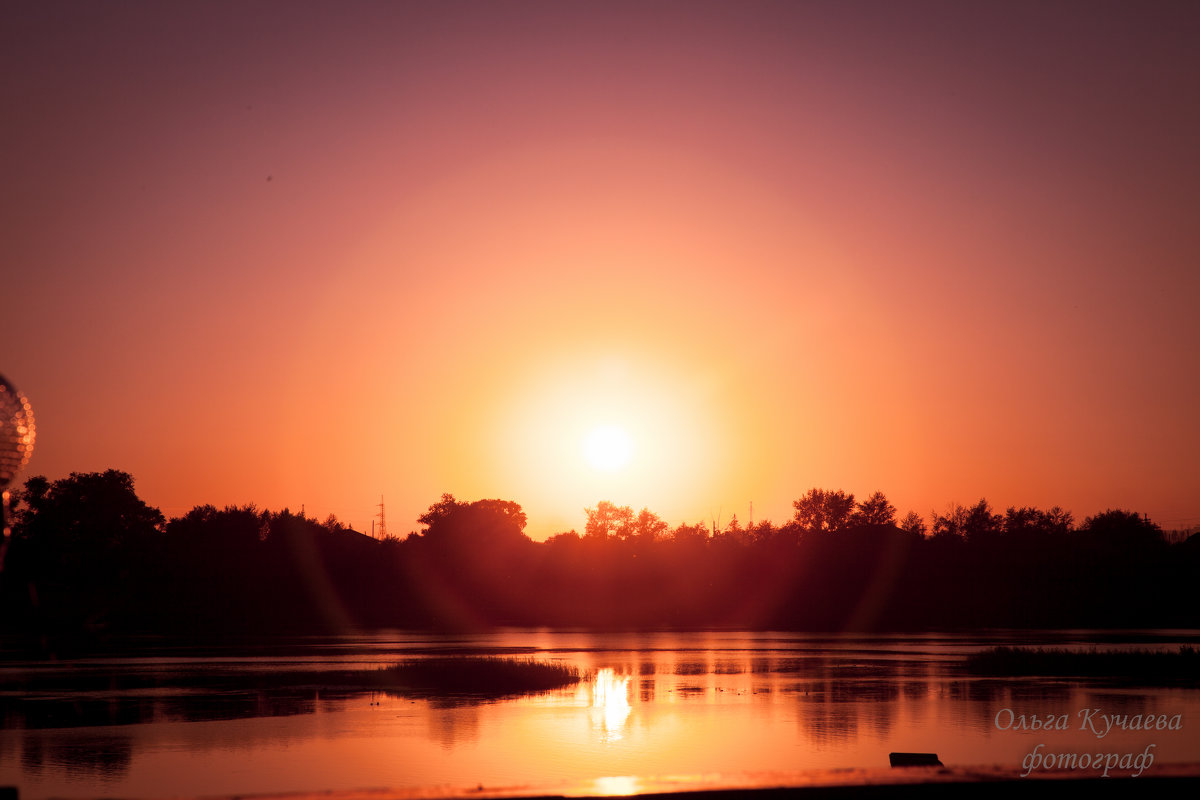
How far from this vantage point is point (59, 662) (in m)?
61.2

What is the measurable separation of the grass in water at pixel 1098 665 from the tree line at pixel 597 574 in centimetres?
5348

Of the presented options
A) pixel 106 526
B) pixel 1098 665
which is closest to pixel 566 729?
pixel 1098 665

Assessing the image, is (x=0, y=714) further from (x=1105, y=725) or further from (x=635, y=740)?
(x=1105, y=725)

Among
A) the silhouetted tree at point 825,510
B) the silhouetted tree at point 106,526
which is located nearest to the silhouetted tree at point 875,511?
the silhouetted tree at point 825,510

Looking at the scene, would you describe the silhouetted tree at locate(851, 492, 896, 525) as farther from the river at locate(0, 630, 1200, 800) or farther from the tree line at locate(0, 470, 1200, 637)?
the river at locate(0, 630, 1200, 800)

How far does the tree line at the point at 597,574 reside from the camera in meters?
115

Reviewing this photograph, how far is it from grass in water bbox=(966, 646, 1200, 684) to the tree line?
5348cm

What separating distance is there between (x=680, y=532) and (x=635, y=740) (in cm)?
16908

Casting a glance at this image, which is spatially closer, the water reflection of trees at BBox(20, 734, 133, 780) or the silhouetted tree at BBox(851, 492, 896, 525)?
the water reflection of trees at BBox(20, 734, 133, 780)

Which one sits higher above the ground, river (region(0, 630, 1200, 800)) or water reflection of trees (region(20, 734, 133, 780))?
water reflection of trees (region(20, 734, 133, 780))

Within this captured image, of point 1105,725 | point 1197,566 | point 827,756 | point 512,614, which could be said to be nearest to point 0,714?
point 827,756

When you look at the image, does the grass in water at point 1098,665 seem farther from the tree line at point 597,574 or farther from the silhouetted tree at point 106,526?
the silhouetted tree at point 106,526

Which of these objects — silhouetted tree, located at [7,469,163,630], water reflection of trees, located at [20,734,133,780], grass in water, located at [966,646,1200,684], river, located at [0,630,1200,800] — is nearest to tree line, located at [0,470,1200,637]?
silhouetted tree, located at [7,469,163,630]

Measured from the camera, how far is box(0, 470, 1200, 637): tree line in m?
115
